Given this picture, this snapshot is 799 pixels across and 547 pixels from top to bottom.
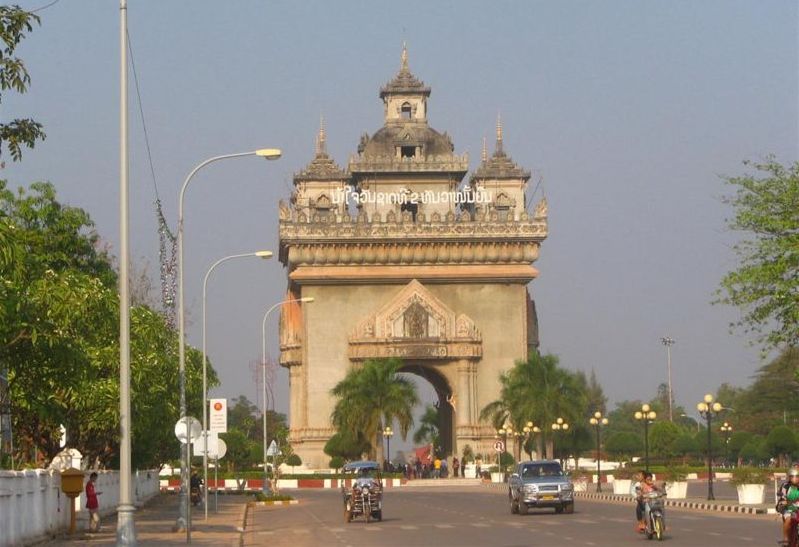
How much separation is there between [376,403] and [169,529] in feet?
176

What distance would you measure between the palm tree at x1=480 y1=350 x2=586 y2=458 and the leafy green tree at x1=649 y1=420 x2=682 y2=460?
2395cm

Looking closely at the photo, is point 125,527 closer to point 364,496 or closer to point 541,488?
point 364,496

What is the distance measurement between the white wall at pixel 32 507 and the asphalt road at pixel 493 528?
429 centimetres

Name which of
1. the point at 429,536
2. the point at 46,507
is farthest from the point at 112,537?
the point at 429,536

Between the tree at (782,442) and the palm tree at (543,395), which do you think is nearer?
the palm tree at (543,395)

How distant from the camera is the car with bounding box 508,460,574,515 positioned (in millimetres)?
45562

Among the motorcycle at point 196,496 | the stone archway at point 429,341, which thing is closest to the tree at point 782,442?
the stone archway at point 429,341

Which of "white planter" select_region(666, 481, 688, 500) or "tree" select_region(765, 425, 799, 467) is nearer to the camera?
"white planter" select_region(666, 481, 688, 500)

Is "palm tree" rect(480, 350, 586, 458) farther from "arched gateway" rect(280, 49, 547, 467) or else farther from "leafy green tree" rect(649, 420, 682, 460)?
"leafy green tree" rect(649, 420, 682, 460)

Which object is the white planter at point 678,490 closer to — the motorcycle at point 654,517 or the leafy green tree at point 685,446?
the motorcycle at point 654,517

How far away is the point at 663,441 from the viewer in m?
118

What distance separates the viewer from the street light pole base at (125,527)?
22.9 meters

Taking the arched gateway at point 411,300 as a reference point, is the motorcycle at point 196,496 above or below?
below

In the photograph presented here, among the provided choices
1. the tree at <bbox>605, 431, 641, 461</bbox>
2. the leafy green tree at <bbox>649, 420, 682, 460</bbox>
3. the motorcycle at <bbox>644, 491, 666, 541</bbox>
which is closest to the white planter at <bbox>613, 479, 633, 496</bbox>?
the motorcycle at <bbox>644, 491, 666, 541</bbox>
